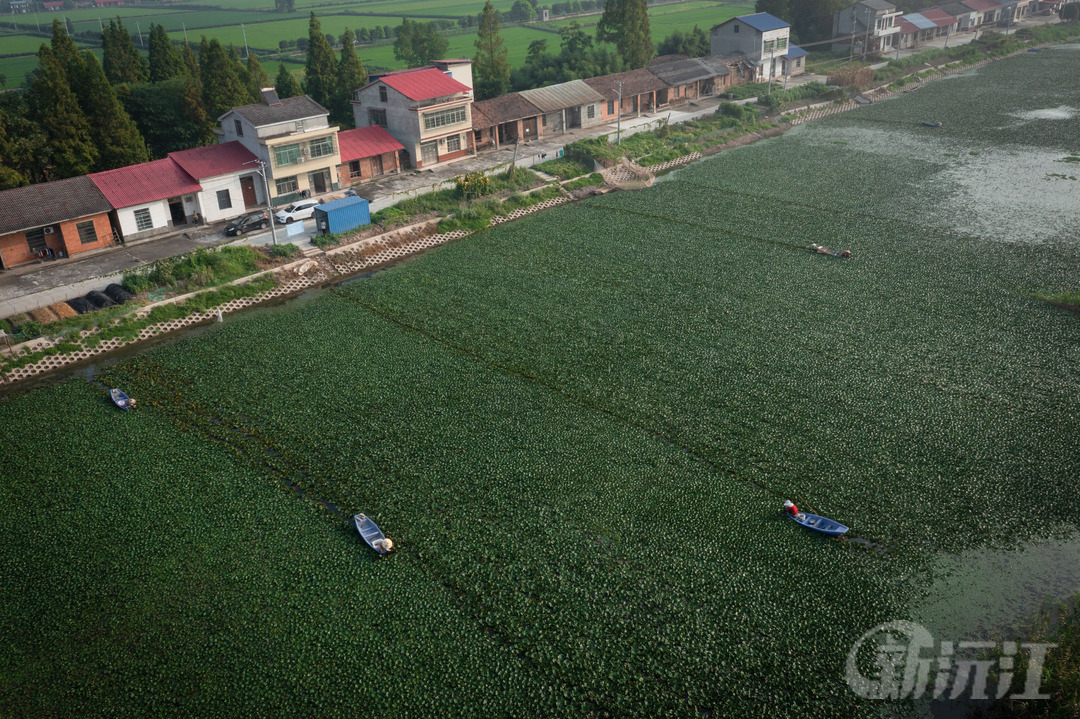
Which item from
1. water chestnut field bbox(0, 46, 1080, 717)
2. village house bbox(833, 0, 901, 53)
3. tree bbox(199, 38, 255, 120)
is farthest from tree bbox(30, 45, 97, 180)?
village house bbox(833, 0, 901, 53)

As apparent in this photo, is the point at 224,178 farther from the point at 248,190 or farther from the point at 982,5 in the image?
the point at 982,5

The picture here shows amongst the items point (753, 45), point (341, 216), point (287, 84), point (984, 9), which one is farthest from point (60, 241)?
point (984, 9)

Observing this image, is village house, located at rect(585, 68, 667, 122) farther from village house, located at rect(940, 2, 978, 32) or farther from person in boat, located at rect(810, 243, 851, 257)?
village house, located at rect(940, 2, 978, 32)

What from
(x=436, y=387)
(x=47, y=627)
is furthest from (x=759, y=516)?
(x=47, y=627)

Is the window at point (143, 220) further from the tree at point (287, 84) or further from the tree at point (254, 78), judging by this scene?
the tree at point (287, 84)

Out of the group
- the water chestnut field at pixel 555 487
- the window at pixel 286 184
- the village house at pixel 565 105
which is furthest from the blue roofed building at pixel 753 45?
Answer: the window at pixel 286 184

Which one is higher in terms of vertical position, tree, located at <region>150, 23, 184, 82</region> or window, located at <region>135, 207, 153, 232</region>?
tree, located at <region>150, 23, 184, 82</region>
